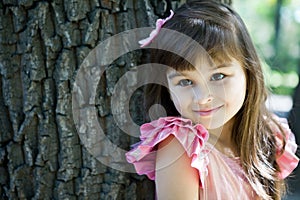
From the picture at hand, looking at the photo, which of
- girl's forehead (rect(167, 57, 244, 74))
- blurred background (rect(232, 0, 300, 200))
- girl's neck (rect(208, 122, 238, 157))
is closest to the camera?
girl's forehead (rect(167, 57, 244, 74))

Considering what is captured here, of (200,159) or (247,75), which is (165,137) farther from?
(247,75)

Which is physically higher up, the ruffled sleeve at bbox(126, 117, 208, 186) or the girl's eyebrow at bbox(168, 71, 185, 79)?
the girl's eyebrow at bbox(168, 71, 185, 79)

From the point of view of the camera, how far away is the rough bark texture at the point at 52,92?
48.3 inches

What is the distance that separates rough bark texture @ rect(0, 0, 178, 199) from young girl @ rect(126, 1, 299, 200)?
0.11m

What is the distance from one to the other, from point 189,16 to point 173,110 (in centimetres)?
27

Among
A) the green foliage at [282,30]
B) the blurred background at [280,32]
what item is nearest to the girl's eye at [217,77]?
the blurred background at [280,32]

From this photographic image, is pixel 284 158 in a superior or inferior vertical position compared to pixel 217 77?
inferior

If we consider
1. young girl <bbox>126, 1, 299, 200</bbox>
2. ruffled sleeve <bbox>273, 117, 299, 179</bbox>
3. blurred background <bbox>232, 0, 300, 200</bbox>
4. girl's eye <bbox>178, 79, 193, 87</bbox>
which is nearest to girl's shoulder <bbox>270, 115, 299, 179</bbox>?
ruffled sleeve <bbox>273, 117, 299, 179</bbox>

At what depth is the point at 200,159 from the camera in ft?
3.82

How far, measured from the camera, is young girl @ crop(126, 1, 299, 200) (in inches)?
45.3

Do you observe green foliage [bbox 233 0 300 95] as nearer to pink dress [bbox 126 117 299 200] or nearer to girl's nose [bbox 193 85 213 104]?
pink dress [bbox 126 117 299 200]

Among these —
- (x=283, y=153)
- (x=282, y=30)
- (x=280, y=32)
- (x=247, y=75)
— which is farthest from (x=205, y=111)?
(x=282, y=30)

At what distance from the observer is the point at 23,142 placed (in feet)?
4.15

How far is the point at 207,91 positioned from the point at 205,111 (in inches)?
2.1
